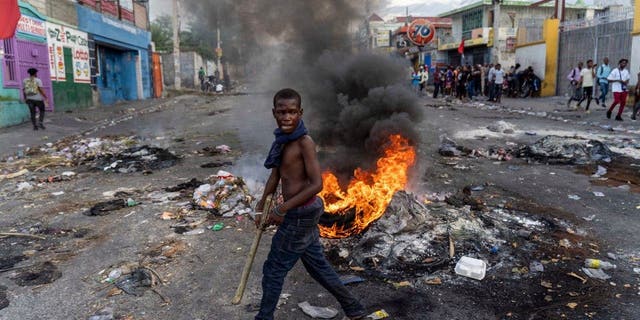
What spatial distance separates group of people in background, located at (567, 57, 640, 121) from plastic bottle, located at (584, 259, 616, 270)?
976 cm

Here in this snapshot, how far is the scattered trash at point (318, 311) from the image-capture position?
9.42 feet

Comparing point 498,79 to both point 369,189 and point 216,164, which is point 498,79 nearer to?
point 216,164

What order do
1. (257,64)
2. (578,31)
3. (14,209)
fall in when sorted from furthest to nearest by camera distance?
1. (578,31)
2. (257,64)
3. (14,209)

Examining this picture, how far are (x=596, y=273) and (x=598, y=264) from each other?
16cm

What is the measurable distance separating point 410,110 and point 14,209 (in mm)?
4914

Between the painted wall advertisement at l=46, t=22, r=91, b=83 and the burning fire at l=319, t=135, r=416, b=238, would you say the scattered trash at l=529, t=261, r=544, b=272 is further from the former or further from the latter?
the painted wall advertisement at l=46, t=22, r=91, b=83

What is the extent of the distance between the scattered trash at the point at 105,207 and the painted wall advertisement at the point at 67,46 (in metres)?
11.1

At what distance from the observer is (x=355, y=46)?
274 inches

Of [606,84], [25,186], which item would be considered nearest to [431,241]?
[25,186]

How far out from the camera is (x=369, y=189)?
482 cm

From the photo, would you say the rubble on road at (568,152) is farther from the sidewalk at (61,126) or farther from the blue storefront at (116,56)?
the blue storefront at (116,56)

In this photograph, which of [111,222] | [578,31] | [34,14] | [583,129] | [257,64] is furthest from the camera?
[578,31]

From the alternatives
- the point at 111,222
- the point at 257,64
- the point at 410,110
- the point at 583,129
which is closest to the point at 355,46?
the point at 410,110

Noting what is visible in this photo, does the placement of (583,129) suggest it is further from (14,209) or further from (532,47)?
(532,47)
